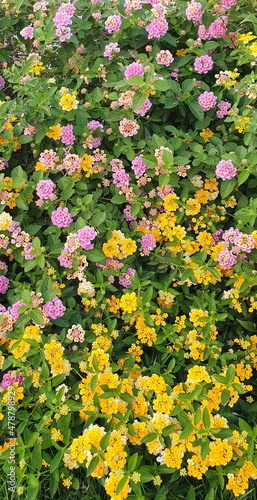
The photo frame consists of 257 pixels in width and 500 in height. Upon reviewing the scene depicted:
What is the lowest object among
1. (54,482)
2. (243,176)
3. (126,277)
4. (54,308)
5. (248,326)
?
(248,326)

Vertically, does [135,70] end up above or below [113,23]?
below

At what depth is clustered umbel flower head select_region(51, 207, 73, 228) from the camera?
1.74 metres

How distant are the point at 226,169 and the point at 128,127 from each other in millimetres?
445

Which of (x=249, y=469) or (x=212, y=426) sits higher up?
(x=212, y=426)

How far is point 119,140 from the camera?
1.97m

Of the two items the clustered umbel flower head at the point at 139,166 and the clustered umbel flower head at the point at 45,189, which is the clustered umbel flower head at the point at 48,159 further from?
the clustered umbel flower head at the point at 139,166

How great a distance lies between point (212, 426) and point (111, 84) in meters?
1.39

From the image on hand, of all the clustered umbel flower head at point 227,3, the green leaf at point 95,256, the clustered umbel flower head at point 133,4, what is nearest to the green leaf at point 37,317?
the green leaf at point 95,256

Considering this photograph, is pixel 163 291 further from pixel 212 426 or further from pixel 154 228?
pixel 212 426

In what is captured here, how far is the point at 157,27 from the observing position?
195cm

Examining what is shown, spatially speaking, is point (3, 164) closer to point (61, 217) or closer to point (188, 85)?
point (61, 217)

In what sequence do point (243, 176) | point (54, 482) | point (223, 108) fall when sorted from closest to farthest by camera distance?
point (54, 482), point (243, 176), point (223, 108)

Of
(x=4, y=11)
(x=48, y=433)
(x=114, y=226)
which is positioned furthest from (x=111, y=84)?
(x=48, y=433)

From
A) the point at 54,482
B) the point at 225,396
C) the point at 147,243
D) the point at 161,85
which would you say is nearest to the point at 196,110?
the point at 161,85
